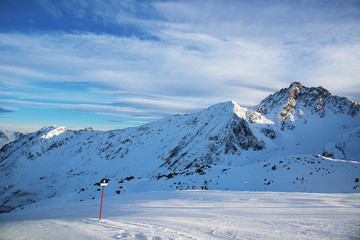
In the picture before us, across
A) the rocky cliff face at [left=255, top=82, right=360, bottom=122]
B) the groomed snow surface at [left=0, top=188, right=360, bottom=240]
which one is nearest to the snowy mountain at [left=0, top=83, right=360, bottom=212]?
the rocky cliff face at [left=255, top=82, right=360, bottom=122]

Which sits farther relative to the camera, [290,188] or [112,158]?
[112,158]

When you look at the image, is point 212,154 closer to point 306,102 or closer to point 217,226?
point 217,226

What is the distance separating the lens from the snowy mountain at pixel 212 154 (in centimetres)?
2630

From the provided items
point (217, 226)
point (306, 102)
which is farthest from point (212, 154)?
point (306, 102)

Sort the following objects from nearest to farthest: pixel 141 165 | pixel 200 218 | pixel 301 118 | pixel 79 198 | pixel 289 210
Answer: pixel 200 218 < pixel 289 210 < pixel 79 198 < pixel 141 165 < pixel 301 118

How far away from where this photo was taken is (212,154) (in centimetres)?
5397

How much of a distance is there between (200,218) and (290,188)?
59.7ft

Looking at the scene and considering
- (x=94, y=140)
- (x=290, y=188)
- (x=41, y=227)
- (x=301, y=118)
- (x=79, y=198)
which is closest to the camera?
(x=41, y=227)

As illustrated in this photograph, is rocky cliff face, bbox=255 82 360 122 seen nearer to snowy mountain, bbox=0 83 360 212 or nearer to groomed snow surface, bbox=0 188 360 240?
snowy mountain, bbox=0 83 360 212

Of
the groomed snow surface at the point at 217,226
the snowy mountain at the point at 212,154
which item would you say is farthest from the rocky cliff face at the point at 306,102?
the groomed snow surface at the point at 217,226

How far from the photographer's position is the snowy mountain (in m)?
26.3

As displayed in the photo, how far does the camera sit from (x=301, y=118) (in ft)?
277

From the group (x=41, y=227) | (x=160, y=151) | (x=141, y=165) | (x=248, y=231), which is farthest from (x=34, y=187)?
(x=248, y=231)

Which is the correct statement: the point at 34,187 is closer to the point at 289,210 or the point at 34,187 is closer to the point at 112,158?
the point at 112,158
